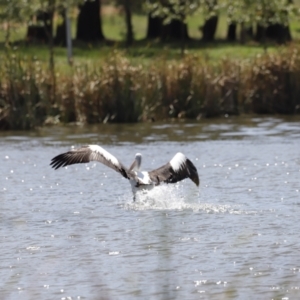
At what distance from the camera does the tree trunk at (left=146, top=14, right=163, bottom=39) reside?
42.8 metres

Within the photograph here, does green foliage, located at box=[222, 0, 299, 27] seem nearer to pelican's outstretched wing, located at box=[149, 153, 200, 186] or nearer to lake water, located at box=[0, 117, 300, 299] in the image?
lake water, located at box=[0, 117, 300, 299]

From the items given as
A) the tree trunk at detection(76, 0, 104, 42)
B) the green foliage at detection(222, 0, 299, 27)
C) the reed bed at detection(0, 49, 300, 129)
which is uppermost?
the green foliage at detection(222, 0, 299, 27)

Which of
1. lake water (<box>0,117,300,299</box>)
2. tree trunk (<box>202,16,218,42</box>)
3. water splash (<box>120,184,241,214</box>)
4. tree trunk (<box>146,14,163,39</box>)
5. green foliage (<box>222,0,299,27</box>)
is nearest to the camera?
lake water (<box>0,117,300,299</box>)

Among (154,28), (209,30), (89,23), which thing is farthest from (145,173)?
(154,28)

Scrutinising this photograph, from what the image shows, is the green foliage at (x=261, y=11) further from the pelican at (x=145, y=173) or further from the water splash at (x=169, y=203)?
the pelican at (x=145, y=173)

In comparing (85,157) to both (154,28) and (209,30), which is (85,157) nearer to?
(209,30)

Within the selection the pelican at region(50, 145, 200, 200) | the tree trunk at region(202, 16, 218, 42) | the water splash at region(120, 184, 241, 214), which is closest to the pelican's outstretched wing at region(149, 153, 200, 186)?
the pelican at region(50, 145, 200, 200)

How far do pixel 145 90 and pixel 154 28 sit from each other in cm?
2284

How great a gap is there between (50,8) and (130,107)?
8.12 metres

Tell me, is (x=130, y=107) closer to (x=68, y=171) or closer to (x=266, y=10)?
(x=68, y=171)

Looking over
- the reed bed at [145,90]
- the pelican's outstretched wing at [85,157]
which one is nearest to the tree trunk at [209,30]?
the reed bed at [145,90]

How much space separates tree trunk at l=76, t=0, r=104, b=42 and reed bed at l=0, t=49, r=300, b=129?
18.1 metres

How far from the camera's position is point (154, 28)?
43219mm

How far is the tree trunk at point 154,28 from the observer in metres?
42.8
